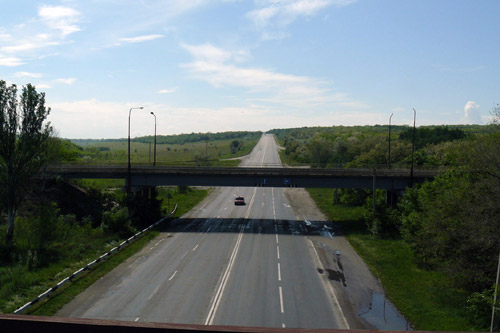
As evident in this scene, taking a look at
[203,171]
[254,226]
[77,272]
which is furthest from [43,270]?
[203,171]

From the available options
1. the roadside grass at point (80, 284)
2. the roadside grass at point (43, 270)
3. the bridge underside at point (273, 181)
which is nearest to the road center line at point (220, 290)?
the roadside grass at point (80, 284)

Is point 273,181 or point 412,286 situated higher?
point 273,181

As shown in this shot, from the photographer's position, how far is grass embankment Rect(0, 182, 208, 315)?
20.2 m

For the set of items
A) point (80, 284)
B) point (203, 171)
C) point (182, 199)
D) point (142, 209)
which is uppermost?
point (203, 171)

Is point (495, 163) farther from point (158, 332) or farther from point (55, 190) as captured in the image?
point (55, 190)

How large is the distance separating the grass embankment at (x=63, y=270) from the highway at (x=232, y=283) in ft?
2.87

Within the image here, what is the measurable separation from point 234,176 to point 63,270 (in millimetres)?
23157

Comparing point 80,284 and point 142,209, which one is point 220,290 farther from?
point 142,209

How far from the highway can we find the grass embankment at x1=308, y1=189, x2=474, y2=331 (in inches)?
48.6

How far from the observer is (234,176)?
45656mm

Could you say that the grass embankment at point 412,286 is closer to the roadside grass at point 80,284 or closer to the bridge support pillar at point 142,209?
the roadside grass at point 80,284

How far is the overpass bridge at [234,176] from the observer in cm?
4456

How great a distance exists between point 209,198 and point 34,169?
37253 millimetres

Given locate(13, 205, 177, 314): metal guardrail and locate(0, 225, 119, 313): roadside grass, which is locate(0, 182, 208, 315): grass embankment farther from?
locate(13, 205, 177, 314): metal guardrail
